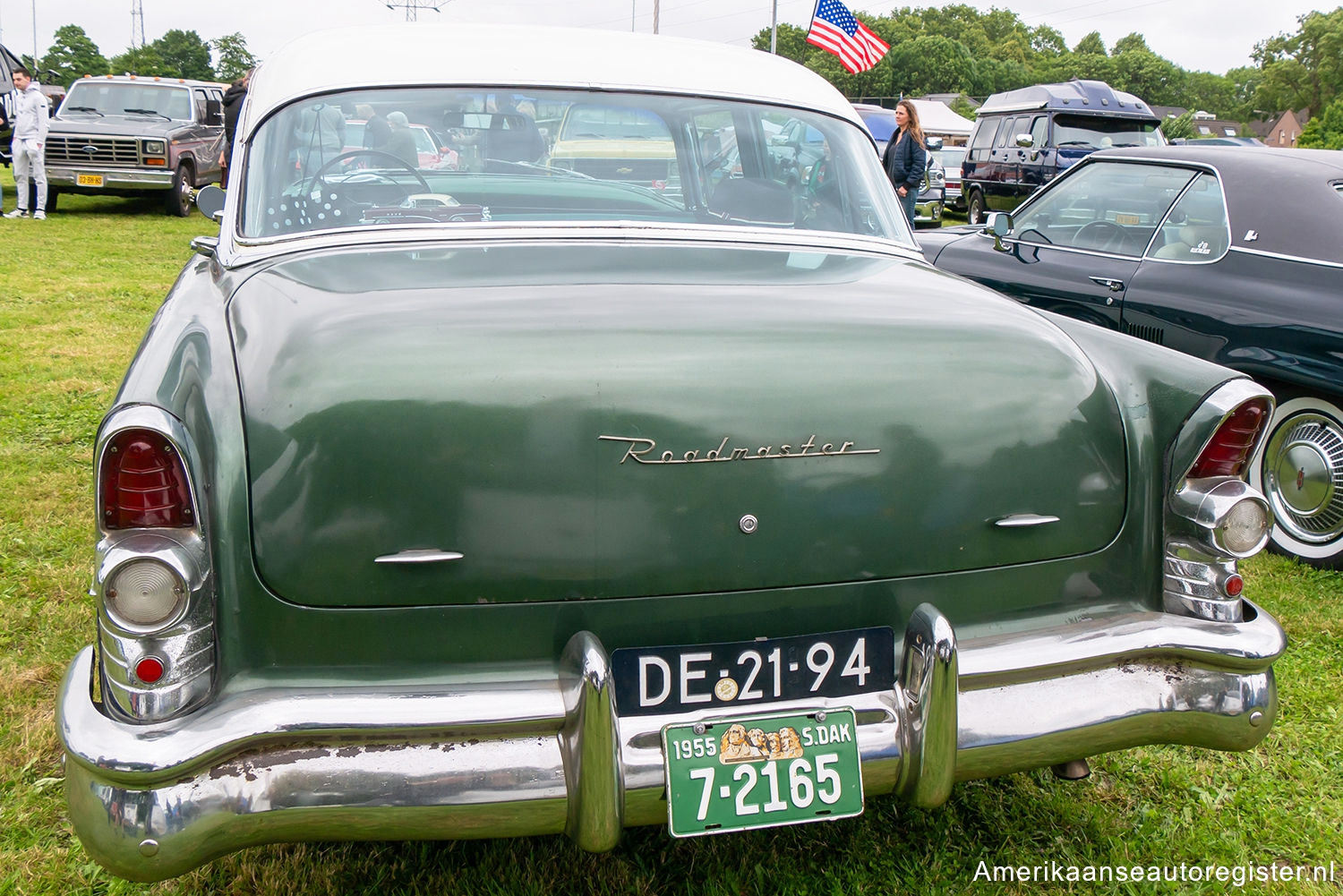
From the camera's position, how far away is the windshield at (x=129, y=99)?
15.2 meters

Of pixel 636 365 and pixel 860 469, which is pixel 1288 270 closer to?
pixel 860 469

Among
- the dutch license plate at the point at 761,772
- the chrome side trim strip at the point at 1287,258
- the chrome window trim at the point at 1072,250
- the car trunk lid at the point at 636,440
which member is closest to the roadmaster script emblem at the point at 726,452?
the car trunk lid at the point at 636,440

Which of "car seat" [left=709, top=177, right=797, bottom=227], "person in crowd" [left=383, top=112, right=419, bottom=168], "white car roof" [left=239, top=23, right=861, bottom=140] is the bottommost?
"car seat" [left=709, top=177, right=797, bottom=227]

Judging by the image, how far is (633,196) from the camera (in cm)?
331

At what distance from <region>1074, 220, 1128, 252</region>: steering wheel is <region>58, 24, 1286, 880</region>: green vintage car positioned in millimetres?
2946

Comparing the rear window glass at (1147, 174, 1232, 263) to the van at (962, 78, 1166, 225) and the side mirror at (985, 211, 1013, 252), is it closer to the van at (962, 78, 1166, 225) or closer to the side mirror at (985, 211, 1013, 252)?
the side mirror at (985, 211, 1013, 252)

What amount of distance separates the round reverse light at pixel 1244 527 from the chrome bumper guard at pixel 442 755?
523 millimetres

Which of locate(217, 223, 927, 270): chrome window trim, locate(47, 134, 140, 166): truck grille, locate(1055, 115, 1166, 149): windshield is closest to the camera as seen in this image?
locate(217, 223, 927, 270): chrome window trim

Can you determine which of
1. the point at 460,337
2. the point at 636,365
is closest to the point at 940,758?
the point at 636,365

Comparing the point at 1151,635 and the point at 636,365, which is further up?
the point at 636,365

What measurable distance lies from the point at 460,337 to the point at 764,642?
798 mm

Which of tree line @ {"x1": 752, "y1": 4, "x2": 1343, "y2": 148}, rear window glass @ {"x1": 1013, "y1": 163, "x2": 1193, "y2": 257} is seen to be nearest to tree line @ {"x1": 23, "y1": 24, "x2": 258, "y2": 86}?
tree line @ {"x1": 752, "y1": 4, "x2": 1343, "y2": 148}

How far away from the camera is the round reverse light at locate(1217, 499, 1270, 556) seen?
227 centimetres

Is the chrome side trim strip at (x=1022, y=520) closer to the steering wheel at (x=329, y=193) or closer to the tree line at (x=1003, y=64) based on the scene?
the steering wheel at (x=329, y=193)
